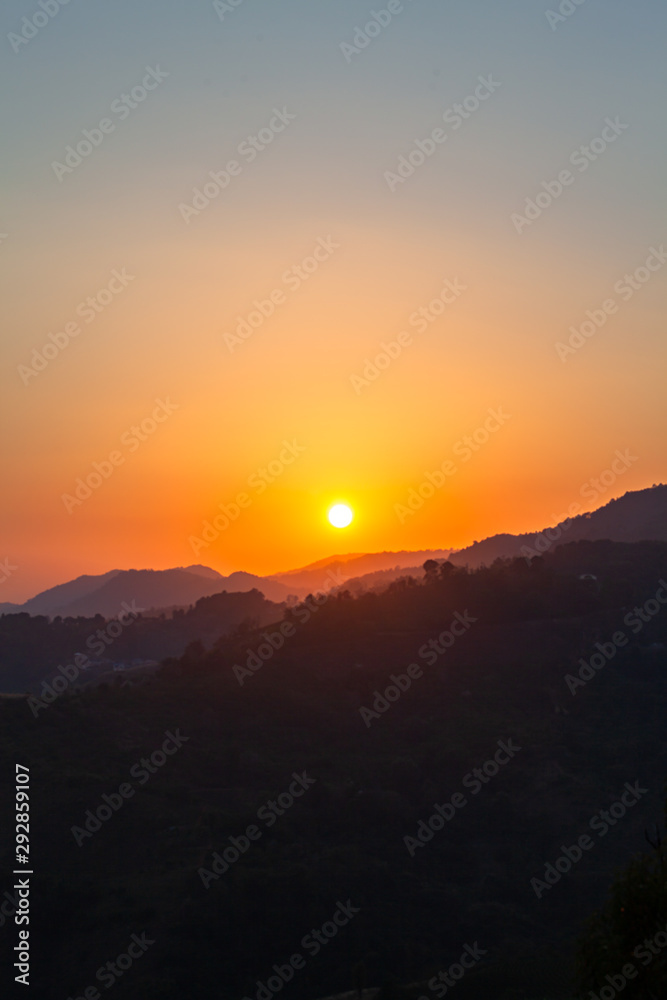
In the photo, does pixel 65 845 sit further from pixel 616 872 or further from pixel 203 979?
pixel 616 872

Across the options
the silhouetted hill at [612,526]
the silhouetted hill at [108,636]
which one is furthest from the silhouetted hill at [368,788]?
the silhouetted hill at [612,526]

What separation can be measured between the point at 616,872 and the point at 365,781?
150 feet

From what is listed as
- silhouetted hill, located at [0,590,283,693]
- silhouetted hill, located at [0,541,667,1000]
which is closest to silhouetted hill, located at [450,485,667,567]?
silhouetted hill, located at [0,590,283,693]

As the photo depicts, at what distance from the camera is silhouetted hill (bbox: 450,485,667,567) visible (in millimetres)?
149875

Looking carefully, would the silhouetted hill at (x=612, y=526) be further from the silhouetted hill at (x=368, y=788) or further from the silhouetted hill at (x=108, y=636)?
the silhouetted hill at (x=368, y=788)

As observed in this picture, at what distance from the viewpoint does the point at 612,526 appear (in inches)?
6280

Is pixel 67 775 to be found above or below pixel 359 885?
above

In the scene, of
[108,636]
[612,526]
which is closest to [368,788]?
[108,636]

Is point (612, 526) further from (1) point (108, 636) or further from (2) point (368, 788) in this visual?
(2) point (368, 788)

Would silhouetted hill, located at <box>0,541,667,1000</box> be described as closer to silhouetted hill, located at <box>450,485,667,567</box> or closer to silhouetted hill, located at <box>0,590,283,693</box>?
silhouetted hill, located at <box>0,590,283,693</box>

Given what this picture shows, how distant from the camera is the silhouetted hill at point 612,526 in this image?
14988 cm

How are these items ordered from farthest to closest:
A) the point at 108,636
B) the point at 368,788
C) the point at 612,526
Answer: the point at 612,526
the point at 108,636
the point at 368,788

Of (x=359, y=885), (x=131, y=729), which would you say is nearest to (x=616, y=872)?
(x=359, y=885)

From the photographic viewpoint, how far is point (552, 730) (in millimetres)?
65062
